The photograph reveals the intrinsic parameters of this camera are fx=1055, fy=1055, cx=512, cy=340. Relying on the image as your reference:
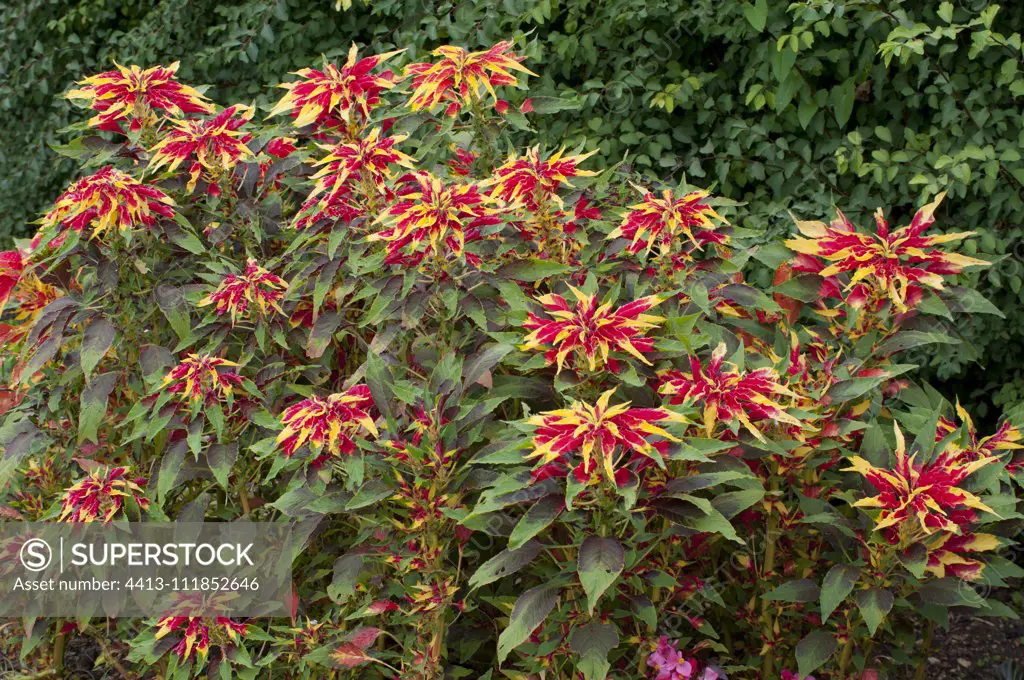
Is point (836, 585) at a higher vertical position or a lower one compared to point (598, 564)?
lower

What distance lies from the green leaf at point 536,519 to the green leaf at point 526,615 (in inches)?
6.6

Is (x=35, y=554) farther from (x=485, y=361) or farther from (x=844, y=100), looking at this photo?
(x=844, y=100)

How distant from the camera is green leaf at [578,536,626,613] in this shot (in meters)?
1.72

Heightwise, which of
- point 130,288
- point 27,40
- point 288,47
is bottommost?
point 27,40

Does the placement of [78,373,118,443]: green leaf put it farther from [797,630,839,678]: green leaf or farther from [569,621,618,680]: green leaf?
[797,630,839,678]: green leaf

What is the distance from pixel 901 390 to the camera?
2.42 m

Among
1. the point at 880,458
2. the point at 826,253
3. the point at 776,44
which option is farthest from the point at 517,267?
the point at 776,44

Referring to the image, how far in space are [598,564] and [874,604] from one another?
55cm

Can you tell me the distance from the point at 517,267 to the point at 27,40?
4.61 metres

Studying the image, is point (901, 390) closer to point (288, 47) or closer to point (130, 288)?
point (130, 288)

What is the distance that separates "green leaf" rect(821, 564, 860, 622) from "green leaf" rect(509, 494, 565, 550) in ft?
1.74

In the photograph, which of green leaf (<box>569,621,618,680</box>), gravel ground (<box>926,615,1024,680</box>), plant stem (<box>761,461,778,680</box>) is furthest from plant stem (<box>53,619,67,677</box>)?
gravel ground (<box>926,615,1024,680</box>)

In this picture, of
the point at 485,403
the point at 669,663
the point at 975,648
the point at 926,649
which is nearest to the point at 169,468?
the point at 485,403

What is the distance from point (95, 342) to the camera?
2.35m
